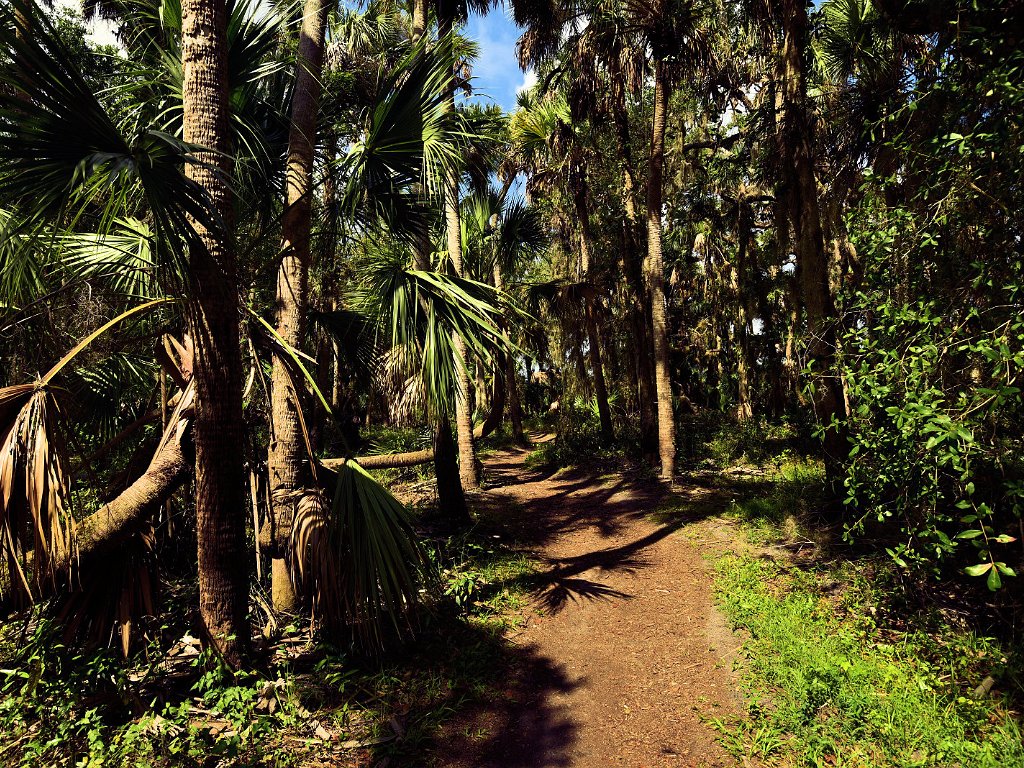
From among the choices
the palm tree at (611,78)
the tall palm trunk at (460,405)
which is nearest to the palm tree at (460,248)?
the tall palm trunk at (460,405)

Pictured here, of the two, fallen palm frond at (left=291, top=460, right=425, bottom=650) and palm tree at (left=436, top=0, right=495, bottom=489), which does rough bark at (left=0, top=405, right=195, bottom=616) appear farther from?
palm tree at (left=436, top=0, right=495, bottom=489)

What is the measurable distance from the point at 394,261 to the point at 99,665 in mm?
4715

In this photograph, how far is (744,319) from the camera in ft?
60.7

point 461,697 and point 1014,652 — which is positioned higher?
point 1014,652

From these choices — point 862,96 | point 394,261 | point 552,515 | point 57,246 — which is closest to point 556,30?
point 862,96

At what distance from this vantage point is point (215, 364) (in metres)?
3.82

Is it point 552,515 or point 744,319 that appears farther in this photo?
point 744,319

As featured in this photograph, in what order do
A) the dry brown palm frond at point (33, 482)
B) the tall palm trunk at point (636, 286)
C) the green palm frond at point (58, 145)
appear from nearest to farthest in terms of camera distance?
the green palm frond at point (58, 145), the dry brown palm frond at point (33, 482), the tall palm trunk at point (636, 286)

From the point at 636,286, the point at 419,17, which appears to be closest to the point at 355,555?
the point at 419,17

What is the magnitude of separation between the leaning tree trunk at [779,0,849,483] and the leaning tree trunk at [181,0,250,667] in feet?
22.4

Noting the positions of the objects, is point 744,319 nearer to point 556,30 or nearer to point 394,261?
point 556,30

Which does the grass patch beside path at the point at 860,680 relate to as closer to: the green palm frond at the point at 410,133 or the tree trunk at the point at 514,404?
the green palm frond at the point at 410,133

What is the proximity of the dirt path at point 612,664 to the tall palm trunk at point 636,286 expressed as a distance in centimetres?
455

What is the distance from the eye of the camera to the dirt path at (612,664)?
13.0 feet
